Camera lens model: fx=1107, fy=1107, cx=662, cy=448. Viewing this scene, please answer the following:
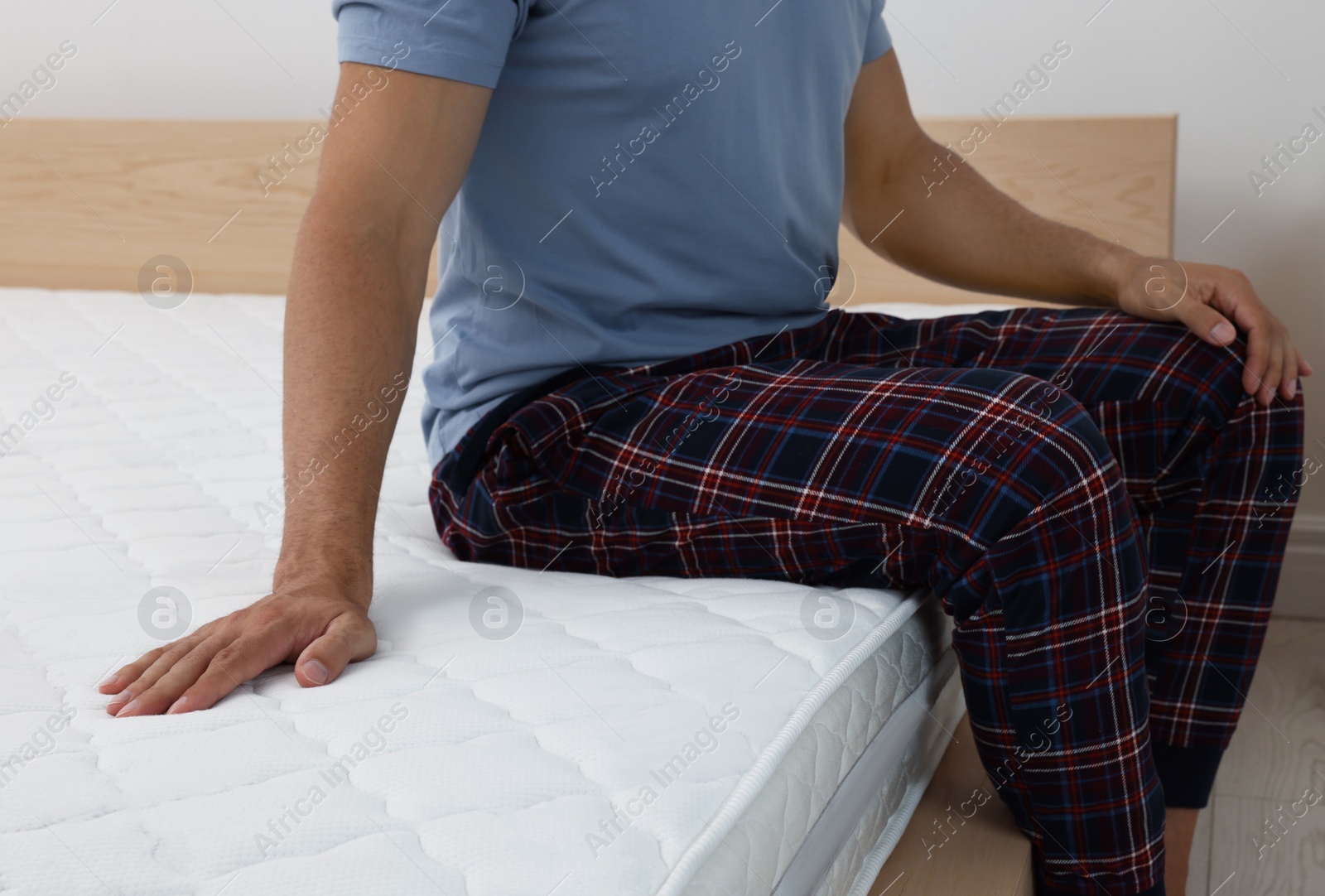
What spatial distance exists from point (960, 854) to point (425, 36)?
605 millimetres

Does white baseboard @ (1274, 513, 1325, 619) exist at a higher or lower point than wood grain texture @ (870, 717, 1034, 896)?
lower

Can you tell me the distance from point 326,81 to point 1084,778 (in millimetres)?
1777

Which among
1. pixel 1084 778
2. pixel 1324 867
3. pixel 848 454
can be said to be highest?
pixel 848 454

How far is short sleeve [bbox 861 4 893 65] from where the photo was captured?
111 cm

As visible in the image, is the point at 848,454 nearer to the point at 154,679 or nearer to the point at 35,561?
the point at 154,679

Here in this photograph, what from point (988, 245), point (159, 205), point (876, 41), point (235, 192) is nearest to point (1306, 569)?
point (988, 245)

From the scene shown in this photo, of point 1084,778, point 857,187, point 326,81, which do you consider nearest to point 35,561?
point 1084,778

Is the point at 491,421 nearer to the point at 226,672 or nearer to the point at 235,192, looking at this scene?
the point at 226,672

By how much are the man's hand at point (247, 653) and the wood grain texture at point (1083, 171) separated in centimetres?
113

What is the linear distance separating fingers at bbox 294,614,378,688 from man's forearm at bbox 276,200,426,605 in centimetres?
3

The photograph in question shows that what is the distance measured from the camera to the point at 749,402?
731mm

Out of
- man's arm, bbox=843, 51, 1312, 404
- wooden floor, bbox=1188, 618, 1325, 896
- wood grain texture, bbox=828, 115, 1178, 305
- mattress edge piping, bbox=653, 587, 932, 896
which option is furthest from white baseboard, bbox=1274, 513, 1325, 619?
mattress edge piping, bbox=653, 587, 932, 896

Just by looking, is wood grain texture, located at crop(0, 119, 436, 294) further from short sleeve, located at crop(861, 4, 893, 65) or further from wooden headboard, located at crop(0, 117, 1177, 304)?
short sleeve, located at crop(861, 4, 893, 65)

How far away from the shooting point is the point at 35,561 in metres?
0.76
